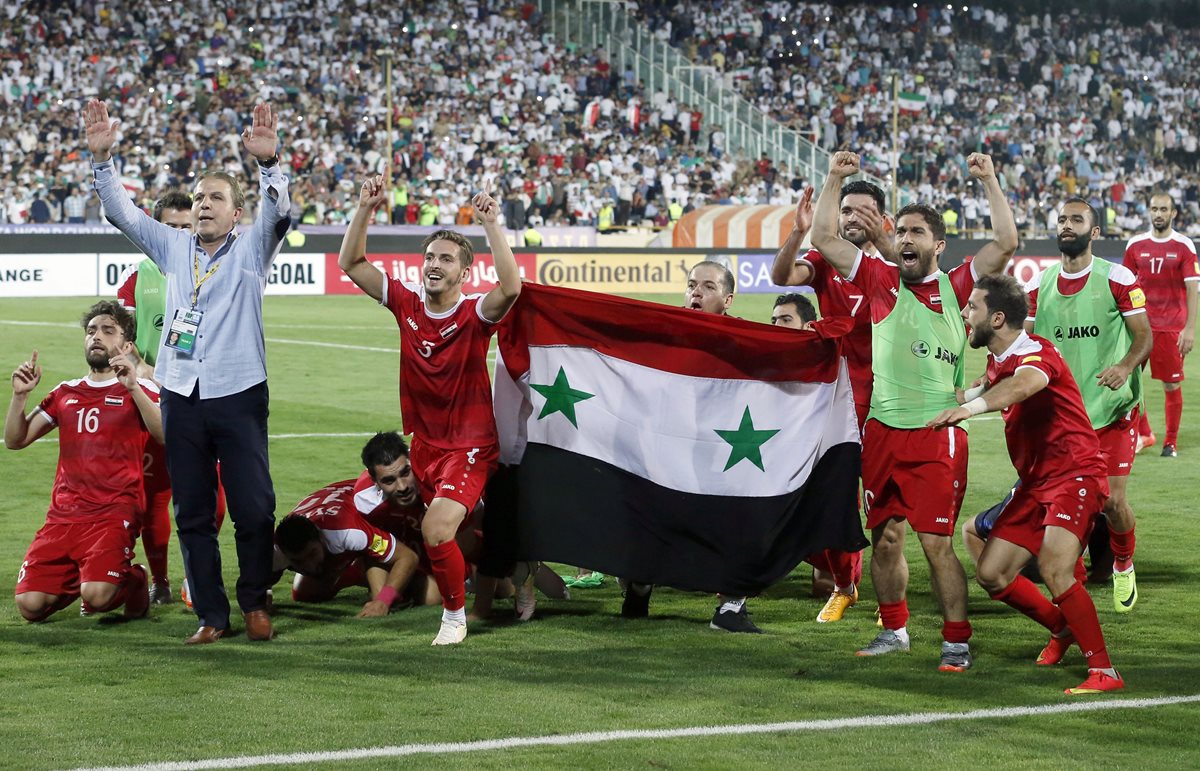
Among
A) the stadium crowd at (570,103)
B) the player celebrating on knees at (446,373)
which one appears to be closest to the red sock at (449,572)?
the player celebrating on knees at (446,373)

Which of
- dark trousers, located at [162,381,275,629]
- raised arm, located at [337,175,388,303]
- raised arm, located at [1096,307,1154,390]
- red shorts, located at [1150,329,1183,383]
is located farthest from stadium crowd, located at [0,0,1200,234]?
dark trousers, located at [162,381,275,629]

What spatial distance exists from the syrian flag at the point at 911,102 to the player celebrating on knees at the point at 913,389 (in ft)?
136

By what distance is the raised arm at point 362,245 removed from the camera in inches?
278

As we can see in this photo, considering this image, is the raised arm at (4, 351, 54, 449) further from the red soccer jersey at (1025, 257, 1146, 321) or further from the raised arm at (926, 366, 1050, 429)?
the red soccer jersey at (1025, 257, 1146, 321)

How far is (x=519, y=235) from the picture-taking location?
1391 inches

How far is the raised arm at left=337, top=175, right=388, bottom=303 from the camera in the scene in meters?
7.06

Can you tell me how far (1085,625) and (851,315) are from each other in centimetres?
202

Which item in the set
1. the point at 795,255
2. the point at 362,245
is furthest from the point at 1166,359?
the point at 362,245

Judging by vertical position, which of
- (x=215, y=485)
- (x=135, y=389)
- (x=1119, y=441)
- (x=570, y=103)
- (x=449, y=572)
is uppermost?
(x=570, y=103)

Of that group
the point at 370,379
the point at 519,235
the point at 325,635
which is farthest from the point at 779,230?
the point at 325,635

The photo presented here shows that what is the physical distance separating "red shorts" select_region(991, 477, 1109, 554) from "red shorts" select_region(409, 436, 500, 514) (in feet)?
7.45

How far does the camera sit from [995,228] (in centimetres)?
680

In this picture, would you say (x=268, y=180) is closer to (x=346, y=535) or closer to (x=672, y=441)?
(x=346, y=535)

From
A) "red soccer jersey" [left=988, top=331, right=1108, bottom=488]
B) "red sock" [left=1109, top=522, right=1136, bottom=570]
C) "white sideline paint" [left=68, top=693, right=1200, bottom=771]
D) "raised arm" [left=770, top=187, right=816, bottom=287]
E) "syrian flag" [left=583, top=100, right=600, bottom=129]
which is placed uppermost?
"syrian flag" [left=583, top=100, right=600, bottom=129]
